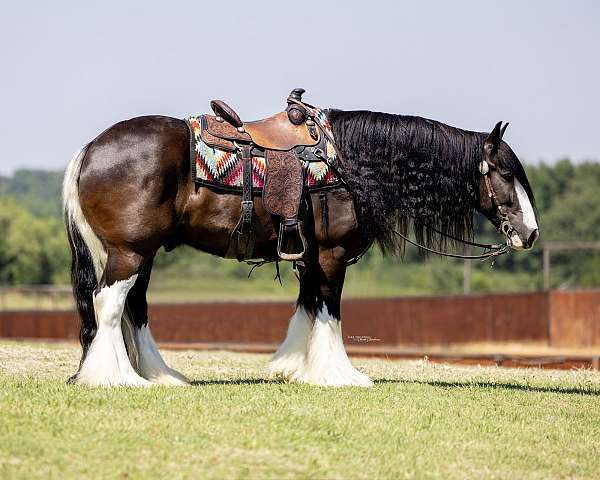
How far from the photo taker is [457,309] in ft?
87.5

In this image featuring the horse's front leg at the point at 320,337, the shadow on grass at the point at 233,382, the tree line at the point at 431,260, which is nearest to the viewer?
the horse's front leg at the point at 320,337

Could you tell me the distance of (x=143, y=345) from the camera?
28.8ft

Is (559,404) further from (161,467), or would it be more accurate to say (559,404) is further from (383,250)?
(161,467)

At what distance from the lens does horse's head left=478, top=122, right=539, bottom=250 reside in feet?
31.2

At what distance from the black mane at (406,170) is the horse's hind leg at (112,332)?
213 cm

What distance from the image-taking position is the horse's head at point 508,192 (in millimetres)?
9508

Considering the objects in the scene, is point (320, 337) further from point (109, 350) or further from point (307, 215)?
point (109, 350)

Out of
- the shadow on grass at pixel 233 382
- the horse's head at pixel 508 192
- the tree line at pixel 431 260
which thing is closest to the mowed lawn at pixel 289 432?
the shadow on grass at pixel 233 382

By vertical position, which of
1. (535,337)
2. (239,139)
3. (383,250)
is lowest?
(535,337)

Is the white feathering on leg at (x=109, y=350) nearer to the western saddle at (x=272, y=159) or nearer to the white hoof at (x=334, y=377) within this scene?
the western saddle at (x=272, y=159)

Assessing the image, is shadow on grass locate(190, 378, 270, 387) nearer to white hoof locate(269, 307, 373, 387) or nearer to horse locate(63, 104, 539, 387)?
horse locate(63, 104, 539, 387)

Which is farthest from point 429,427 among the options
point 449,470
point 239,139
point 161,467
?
point 239,139

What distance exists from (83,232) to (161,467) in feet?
9.96

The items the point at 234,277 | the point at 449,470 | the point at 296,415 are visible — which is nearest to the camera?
the point at 449,470
